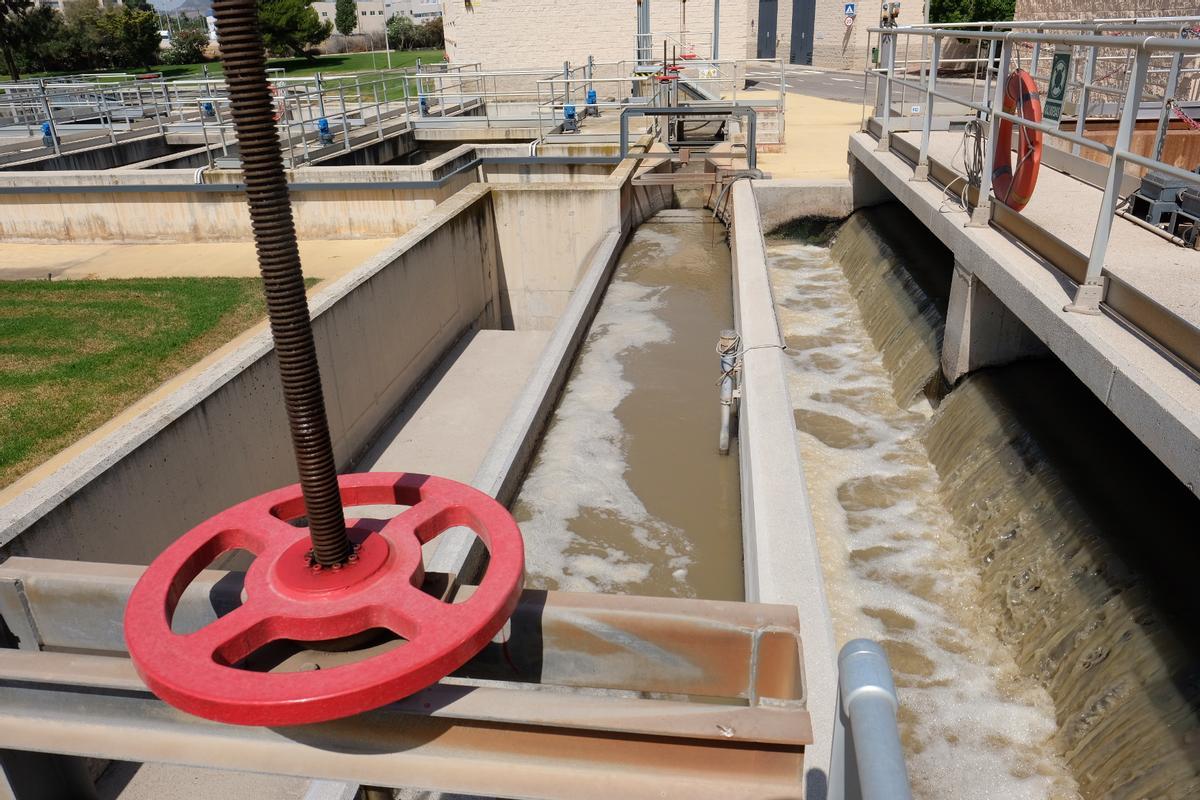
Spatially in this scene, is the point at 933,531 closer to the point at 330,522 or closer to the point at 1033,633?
the point at 1033,633

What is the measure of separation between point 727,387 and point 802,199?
25.8ft

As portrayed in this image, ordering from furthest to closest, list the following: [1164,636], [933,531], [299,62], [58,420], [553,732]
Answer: [299,62], [58,420], [933,531], [1164,636], [553,732]

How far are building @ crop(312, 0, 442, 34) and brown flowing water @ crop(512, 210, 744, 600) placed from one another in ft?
380

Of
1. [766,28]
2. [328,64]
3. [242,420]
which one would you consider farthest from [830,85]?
[328,64]

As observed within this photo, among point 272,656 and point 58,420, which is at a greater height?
point 272,656

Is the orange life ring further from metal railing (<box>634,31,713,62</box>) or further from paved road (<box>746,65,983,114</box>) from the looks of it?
metal railing (<box>634,31,713,62</box>)

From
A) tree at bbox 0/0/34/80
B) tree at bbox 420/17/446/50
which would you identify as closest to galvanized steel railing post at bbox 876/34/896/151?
tree at bbox 0/0/34/80

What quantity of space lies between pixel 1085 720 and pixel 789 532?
5.67 feet

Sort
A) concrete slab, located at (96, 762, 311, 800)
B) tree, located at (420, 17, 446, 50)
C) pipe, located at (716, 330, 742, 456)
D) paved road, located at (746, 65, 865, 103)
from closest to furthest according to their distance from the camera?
1. concrete slab, located at (96, 762, 311, 800)
2. pipe, located at (716, 330, 742, 456)
3. paved road, located at (746, 65, 865, 103)
4. tree, located at (420, 17, 446, 50)

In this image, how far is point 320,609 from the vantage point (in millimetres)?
2246

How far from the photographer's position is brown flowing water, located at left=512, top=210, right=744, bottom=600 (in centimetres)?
567

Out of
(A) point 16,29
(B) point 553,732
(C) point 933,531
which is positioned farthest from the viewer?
(A) point 16,29

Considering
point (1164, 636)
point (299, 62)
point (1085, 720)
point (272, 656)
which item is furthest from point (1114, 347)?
point (299, 62)

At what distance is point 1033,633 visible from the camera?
5.09 metres
